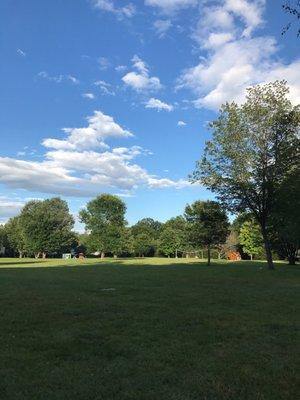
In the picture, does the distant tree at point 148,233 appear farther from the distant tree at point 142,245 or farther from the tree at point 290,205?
the tree at point 290,205

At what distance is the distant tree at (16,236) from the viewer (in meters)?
105

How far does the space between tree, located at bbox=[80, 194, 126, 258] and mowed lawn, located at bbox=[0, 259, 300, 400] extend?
262 feet

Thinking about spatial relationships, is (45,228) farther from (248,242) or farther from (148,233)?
(248,242)

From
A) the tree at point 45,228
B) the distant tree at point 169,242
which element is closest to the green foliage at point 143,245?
the distant tree at point 169,242

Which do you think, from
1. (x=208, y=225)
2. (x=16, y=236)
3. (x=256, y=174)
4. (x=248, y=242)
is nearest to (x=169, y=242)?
(x=248, y=242)

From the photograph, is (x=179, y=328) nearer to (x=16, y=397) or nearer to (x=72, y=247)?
(x=16, y=397)

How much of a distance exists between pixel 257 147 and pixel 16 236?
83980mm

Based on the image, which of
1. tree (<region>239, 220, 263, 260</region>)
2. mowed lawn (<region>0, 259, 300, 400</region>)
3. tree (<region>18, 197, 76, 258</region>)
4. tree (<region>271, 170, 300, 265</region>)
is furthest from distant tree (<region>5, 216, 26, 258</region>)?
mowed lawn (<region>0, 259, 300, 400</region>)

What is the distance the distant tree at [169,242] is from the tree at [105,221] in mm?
11139

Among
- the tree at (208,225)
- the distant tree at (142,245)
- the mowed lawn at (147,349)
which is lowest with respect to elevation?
the mowed lawn at (147,349)

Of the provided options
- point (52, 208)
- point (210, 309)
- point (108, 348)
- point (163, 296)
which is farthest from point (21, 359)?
point (52, 208)

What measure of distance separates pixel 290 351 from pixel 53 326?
476 centimetres

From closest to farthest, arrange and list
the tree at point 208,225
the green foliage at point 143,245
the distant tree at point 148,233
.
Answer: the tree at point 208,225 → the green foliage at point 143,245 → the distant tree at point 148,233

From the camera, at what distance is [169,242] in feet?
343
